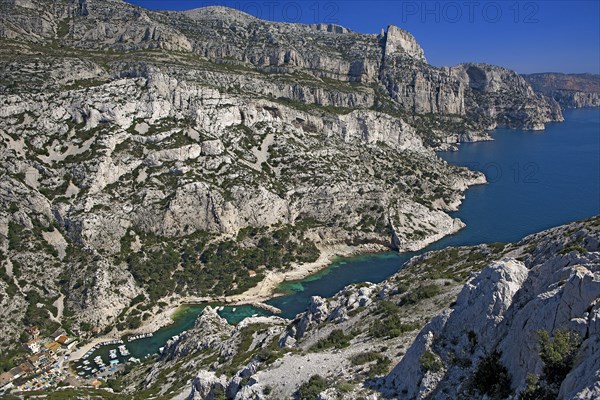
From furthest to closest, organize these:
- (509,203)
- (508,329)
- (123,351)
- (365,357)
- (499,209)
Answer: (509,203) → (499,209) → (123,351) → (365,357) → (508,329)

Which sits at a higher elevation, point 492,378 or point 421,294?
point 492,378

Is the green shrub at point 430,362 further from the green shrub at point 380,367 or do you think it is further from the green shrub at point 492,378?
the green shrub at point 380,367

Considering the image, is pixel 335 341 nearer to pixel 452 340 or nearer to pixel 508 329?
pixel 452 340

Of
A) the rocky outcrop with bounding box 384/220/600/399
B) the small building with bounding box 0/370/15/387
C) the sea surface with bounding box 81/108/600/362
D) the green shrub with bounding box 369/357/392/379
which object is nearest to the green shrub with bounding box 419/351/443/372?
the rocky outcrop with bounding box 384/220/600/399

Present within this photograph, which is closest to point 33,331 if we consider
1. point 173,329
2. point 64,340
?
point 64,340

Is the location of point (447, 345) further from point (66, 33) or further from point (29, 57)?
point (66, 33)
